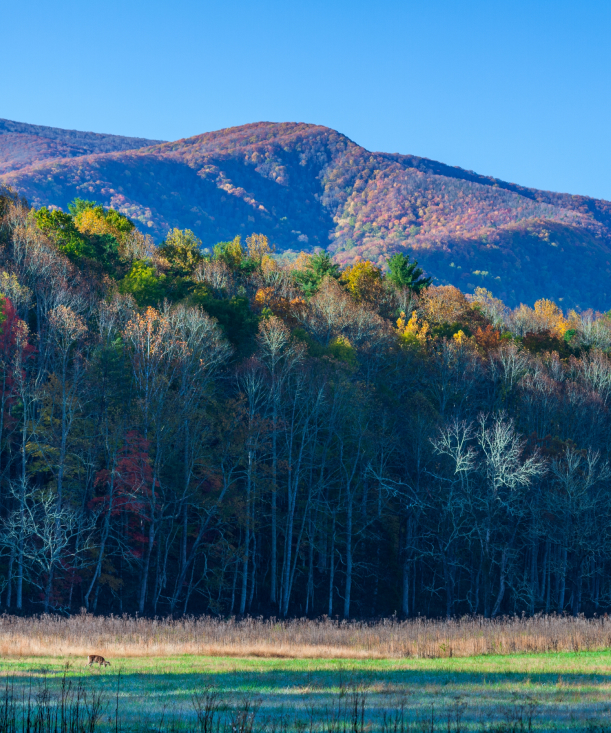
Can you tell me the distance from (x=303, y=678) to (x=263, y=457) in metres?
36.8

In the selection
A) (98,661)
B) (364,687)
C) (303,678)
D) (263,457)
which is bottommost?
(263,457)

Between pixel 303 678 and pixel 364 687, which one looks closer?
pixel 364 687

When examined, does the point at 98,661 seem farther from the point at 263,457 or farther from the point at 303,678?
the point at 263,457

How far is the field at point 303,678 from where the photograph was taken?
511 inches

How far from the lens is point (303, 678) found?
20609mm

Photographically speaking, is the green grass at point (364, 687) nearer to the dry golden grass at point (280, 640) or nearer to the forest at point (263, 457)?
the dry golden grass at point (280, 640)

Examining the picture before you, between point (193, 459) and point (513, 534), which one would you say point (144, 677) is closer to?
point (193, 459)

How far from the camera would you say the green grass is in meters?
13.8

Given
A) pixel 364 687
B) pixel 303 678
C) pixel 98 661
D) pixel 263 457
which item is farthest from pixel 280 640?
pixel 263 457

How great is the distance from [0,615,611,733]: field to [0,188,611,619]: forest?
1605cm

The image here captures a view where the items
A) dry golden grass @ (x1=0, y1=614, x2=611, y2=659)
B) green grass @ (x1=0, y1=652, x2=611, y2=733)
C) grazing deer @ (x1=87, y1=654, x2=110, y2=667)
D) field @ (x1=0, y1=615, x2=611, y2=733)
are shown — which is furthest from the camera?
dry golden grass @ (x1=0, y1=614, x2=611, y2=659)

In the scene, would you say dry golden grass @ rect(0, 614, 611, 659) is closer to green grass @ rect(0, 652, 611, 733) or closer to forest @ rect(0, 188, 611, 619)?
green grass @ rect(0, 652, 611, 733)

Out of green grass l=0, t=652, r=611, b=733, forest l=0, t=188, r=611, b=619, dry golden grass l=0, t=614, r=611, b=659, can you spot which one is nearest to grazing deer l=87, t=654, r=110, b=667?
green grass l=0, t=652, r=611, b=733

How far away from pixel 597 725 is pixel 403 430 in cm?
4677
